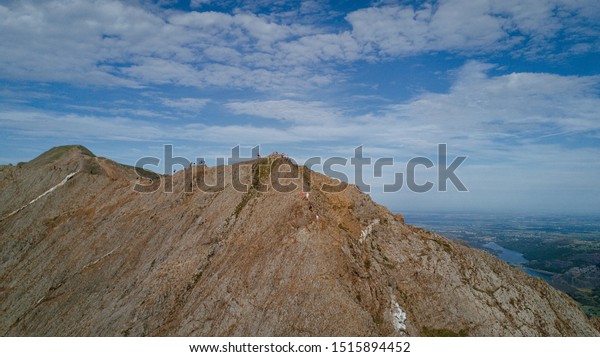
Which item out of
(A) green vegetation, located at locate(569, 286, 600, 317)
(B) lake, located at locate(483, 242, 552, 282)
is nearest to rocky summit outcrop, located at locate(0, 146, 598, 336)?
(A) green vegetation, located at locate(569, 286, 600, 317)

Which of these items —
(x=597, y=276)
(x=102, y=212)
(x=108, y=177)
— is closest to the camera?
(x=102, y=212)

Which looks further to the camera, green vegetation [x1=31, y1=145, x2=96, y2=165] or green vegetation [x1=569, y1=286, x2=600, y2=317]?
green vegetation [x1=569, y1=286, x2=600, y2=317]

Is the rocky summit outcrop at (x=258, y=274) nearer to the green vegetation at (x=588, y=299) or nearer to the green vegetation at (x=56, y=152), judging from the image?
the green vegetation at (x=56, y=152)

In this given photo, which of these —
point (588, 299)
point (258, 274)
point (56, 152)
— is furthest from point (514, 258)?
point (56, 152)

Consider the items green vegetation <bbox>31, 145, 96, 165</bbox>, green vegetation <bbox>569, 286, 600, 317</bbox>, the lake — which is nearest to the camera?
green vegetation <bbox>31, 145, 96, 165</bbox>

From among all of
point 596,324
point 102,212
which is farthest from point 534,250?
point 102,212

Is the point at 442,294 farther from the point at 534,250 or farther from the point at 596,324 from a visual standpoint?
the point at 534,250

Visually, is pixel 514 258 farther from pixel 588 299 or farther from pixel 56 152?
pixel 56 152

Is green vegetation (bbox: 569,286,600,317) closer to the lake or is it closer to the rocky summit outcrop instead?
the lake
